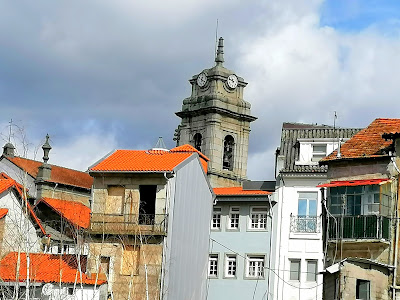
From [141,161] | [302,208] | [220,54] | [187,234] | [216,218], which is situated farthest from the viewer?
[220,54]

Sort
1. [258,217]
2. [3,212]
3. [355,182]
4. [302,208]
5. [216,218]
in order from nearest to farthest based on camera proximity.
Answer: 1. [355,182]
2. [3,212]
3. [302,208]
4. [258,217]
5. [216,218]

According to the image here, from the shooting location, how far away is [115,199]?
54438 millimetres

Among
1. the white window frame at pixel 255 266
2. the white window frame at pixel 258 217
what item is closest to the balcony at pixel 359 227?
the white window frame at pixel 255 266

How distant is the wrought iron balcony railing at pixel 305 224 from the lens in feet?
190

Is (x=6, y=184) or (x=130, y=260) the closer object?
(x=130, y=260)

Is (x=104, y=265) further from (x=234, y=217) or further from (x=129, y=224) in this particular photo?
(x=234, y=217)

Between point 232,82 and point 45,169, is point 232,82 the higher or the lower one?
the higher one

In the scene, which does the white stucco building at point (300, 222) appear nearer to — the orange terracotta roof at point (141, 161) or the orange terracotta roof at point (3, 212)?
the orange terracotta roof at point (141, 161)

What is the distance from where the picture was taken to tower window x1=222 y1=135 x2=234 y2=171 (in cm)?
7956

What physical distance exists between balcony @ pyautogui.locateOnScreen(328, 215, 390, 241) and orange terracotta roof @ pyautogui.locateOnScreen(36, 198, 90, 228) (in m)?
28.0

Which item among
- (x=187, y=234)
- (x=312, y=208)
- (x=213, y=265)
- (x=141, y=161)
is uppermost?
(x=141, y=161)

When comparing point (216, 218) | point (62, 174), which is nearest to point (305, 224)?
point (216, 218)

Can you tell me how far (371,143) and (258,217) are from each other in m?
20.4

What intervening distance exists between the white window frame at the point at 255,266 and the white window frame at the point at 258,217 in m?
1.64
